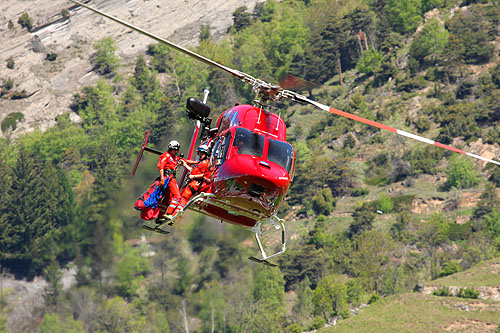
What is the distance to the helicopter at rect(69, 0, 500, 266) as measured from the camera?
61.0 ft

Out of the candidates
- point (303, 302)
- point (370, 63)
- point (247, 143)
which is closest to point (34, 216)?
point (303, 302)

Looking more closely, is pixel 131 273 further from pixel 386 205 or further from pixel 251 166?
pixel 251 166

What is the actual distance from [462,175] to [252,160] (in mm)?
77316

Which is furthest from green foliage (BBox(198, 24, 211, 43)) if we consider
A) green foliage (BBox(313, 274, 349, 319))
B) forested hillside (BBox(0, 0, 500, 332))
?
green foliage (BBox(313, 274, 349, 319))

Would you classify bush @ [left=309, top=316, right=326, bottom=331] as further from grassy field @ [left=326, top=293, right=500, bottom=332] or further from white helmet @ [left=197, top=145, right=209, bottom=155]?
white helmet @ [left=197, top=145, right=209, bottom=155]

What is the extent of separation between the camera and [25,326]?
78.4 m

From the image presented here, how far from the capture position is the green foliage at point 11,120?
5290 inches

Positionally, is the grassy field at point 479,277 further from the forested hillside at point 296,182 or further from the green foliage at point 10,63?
the green foliage at point 10,63

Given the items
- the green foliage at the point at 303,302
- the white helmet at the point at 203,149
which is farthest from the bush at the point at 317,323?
the white helmet at the point at 203,149

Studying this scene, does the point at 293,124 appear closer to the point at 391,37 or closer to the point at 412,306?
the point at 391,37

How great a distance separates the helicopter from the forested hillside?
19972mm

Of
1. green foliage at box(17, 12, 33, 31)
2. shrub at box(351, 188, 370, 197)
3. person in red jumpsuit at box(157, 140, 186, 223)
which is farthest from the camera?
green foliage at box(17, 12, 33, 31)

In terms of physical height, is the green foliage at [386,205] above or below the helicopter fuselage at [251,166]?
below

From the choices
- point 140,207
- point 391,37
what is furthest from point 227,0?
point 140,207
